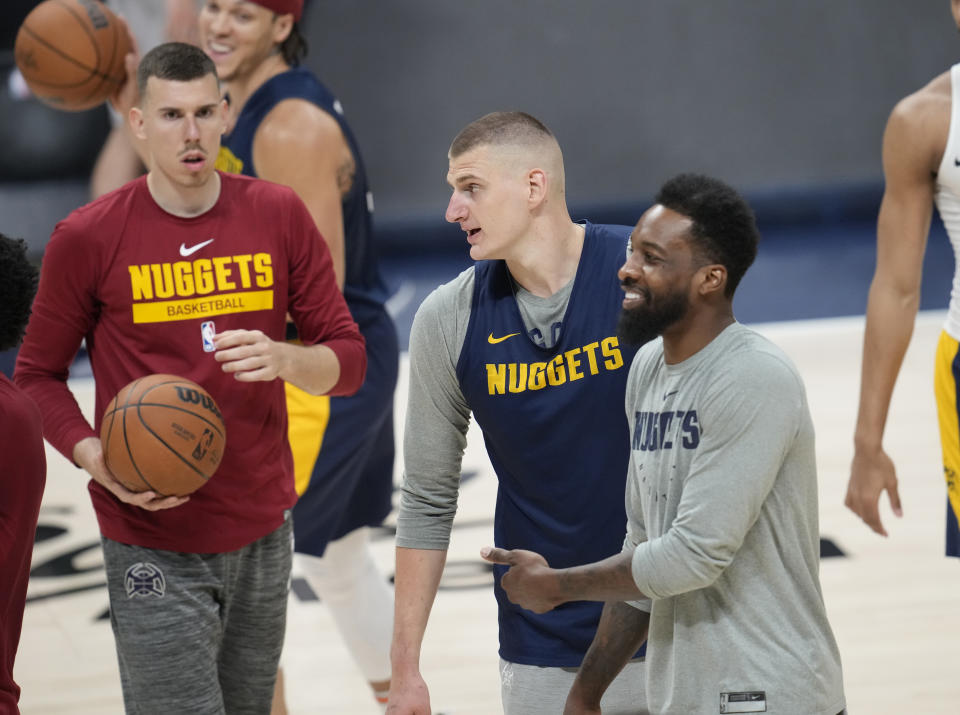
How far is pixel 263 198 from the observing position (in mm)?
3275

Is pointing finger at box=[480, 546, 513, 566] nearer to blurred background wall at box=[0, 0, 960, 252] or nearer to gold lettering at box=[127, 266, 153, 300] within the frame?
gold lettering at box=[127, 266, 153, 300]

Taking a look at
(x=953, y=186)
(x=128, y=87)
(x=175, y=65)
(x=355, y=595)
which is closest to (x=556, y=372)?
(x=175, y=65)

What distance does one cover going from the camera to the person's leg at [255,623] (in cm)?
326

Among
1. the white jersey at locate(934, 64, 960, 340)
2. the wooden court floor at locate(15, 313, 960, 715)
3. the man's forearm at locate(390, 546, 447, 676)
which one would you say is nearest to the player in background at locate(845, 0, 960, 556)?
the white jersey at locate(934, 64, 960, 340)

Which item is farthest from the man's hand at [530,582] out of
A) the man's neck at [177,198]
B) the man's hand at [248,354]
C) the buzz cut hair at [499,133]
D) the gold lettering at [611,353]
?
the man's neck at [177,198]

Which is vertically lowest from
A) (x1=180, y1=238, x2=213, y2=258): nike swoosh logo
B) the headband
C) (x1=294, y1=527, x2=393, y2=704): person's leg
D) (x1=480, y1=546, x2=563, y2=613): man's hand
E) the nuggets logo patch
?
(x1=294, y1=527, x2=393, y2=704): person's leg

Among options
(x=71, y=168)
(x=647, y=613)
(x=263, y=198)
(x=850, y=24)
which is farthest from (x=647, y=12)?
(x=647, y=613)

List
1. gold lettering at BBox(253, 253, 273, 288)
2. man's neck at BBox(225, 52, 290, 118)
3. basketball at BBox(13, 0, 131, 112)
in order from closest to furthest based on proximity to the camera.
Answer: gold lettering at BBox(253, 253, 273, 288)
man's neck at BBox(225, 52, 290, 118)
basketball at BBox(13, 0, 131, 112)

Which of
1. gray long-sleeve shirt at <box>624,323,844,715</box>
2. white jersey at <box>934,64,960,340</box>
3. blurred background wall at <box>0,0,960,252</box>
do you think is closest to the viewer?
gray long-sleeve shirt at <box>624,323,844,715</box>

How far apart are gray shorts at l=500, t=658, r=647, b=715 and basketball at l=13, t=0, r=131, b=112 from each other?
8.65 ft

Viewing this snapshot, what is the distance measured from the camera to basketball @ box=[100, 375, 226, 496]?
9.55ft

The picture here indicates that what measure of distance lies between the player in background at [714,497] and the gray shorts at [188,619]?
107 cm

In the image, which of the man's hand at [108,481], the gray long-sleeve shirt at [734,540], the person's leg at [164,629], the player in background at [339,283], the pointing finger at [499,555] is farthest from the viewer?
the player in background at [339,283]

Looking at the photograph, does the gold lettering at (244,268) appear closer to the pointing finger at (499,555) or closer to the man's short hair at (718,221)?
the pointing finger at (499,555)
